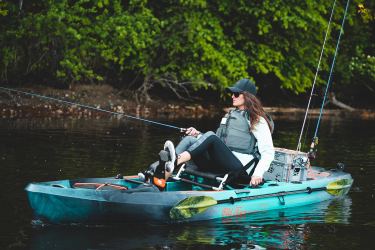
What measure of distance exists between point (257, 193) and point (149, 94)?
1538 centimetres

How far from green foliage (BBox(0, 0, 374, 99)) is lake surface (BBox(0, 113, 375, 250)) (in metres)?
3.57

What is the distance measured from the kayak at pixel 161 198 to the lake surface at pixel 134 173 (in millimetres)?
101

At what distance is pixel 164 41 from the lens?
19594 millimetres

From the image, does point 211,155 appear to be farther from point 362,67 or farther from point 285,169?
point 362,67

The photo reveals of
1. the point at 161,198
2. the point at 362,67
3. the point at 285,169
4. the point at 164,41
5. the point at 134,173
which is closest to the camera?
the point at 161,198

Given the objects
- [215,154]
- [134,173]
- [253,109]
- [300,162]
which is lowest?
[134,173]

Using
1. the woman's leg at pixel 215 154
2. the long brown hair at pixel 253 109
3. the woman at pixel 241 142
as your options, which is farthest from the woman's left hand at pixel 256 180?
the long brown hair at pixel 253 109

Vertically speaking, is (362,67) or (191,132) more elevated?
(362,67)

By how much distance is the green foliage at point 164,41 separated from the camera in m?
17.0

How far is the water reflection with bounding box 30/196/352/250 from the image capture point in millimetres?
4562

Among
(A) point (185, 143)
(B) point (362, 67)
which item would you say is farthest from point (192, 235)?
(B) point (362, 67)

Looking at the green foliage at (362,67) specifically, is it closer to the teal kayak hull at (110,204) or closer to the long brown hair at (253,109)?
the long brown hair at (253,109)

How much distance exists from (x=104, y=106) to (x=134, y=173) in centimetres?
1044

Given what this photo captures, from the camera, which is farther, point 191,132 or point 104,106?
point 104,106
